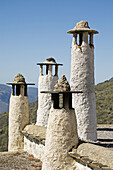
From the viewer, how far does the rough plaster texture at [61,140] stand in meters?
10.4

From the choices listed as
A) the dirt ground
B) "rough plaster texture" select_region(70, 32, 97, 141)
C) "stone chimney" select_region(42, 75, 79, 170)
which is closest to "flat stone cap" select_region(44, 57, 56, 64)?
"rough plaster texture" select_region(70, 32, 97, 141)

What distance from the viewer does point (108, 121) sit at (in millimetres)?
32219

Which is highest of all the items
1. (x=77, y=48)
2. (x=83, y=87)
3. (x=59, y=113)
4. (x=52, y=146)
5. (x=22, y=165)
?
(x=77, y=48)

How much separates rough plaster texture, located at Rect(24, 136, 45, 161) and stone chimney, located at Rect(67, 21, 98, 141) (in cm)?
218

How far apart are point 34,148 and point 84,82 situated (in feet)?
12.0

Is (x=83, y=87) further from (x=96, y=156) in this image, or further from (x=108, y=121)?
(x=108, y=121)

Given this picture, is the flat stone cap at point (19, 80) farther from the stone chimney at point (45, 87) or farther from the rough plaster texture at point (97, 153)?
the rough plaster texture at point (97, 153)

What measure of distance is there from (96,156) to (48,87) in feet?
28.3

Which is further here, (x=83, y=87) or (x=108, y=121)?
(x=108, y=121)

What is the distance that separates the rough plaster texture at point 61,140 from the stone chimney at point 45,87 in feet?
23.3

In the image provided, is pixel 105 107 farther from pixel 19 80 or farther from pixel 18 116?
pixel 18 116

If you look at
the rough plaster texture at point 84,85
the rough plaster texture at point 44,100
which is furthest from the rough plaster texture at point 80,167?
the rough plaster texture at point 44,100

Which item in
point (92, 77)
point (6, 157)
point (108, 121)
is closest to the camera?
point (6, 157)

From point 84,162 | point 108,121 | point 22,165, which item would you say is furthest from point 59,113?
point 108,121
